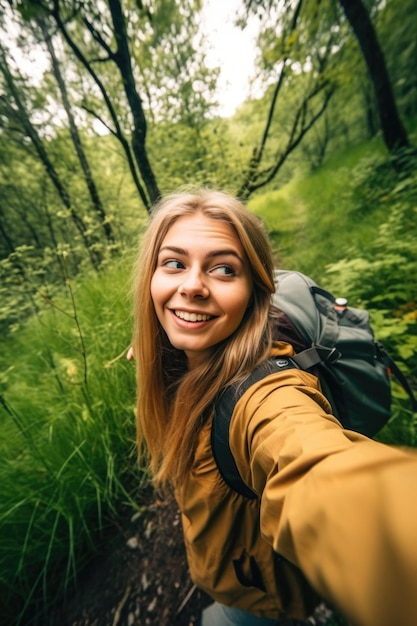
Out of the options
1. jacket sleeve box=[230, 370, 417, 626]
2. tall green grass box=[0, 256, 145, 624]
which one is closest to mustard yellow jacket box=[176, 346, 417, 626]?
jacket sleeve box=[230, 370, 417, 626]

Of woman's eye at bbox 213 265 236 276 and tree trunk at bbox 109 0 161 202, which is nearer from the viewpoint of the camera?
woman's eye at bbox 213 265 236 276

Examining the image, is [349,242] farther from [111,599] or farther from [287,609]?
[111,599]

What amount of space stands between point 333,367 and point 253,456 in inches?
25.2

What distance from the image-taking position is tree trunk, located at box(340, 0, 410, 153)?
4605 mm

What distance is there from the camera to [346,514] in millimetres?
366

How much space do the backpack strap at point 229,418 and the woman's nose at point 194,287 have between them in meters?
0.35

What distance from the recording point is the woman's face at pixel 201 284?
1.03 meters

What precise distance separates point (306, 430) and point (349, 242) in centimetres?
438

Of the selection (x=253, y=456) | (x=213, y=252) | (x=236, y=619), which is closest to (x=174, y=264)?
(x=213, y=252)

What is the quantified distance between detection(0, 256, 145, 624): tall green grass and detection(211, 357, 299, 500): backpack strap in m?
0.92

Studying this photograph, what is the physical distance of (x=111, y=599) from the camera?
1.51 meters

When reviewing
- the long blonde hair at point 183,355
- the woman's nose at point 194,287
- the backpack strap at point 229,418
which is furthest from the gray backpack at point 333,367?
the woman's nose at point 194,287

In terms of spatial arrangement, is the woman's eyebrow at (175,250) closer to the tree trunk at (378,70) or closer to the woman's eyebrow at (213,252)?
the woman's eyebrow at (213,252)

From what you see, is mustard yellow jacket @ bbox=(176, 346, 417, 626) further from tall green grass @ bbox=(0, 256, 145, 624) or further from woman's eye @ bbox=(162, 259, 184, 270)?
tall green grass @ bbox=(0, 256, 145, 624)
